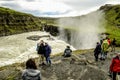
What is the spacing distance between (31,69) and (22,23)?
16208 cm

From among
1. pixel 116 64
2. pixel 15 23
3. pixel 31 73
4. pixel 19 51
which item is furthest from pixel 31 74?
pixel 15 23

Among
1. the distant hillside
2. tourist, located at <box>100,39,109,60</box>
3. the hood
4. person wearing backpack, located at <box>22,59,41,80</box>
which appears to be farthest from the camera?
the distant hillside

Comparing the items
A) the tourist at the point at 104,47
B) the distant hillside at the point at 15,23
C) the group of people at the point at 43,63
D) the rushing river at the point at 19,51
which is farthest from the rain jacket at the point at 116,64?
the distant hillside at the point at 15,23

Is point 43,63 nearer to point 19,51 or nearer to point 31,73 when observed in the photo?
point 31,73

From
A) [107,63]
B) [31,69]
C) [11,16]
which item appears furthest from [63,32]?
[31,69]

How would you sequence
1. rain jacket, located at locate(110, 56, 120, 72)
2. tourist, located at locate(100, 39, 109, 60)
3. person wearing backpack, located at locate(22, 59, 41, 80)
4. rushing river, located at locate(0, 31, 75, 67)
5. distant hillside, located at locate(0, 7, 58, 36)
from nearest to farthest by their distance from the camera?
1. person wearing backpack, located at locate(22, 59, 41, 80)
2. rain jacket, located at locate(110, 56, 120, 72)
3. tourist, located at locate(100, 39, 109, 60)
4. rushing river, located at locate(0, 31, 75, 67)
5. distant hillside, located at locate(0, 7, 58, 36)

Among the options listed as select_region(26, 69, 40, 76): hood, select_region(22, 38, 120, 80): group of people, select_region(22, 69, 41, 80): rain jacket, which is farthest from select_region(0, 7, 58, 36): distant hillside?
select_region(26, 69, 40, 76): hood

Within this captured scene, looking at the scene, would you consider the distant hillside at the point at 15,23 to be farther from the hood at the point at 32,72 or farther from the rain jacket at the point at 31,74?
the hood at the point at 32,72

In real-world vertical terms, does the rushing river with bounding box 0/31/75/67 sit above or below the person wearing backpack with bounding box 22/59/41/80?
A: below

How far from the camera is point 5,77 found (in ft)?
86.4

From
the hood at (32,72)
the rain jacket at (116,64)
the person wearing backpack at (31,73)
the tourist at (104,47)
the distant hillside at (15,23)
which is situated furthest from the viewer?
the distant hillside at (15,23)

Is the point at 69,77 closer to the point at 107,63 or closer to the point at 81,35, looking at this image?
the point at 107,63

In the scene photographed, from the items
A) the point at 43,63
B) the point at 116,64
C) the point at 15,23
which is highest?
the point at 116,64

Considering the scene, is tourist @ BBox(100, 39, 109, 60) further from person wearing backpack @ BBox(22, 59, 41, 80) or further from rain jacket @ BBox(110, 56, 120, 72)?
person wearing backpack @ BBox(22, 59, 41, 80)
